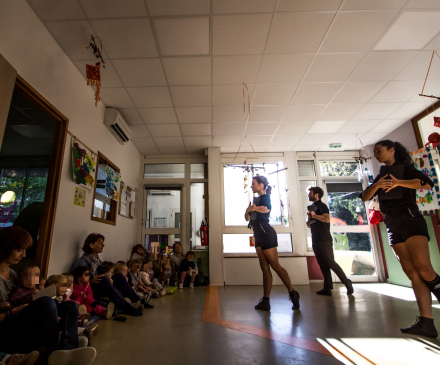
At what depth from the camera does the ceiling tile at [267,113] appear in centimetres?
397

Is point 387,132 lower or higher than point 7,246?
higher

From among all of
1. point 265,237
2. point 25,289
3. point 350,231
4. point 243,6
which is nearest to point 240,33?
point 243,6

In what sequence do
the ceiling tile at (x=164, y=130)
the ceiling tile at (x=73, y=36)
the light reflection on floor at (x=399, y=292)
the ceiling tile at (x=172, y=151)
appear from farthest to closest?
the ceiling tile at (x=172, y=151), the ceiling tile at (x=164, y=130), the light reflection on floor at (x=399, y=292), the ceiling tile at (x=73, y=36)

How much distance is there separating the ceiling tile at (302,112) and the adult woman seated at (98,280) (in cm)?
334

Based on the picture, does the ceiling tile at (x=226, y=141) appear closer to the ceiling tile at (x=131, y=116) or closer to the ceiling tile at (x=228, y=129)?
the ceiling tile at (x=228, y=129)

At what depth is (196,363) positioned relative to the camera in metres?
1.26

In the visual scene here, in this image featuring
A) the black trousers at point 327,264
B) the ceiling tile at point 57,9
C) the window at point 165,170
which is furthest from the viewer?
the window at point 165,170

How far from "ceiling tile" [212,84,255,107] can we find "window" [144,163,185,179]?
92.4 inches

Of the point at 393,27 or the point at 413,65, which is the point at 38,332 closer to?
the point at 393,27

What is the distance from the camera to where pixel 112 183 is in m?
3.93

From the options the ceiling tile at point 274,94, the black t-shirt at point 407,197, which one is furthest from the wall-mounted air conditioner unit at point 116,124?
the black t-shirt at point 407,197

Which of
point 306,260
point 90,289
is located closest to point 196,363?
point 90,289

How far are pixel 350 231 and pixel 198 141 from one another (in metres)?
3.68

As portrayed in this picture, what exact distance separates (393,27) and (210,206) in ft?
12.8
